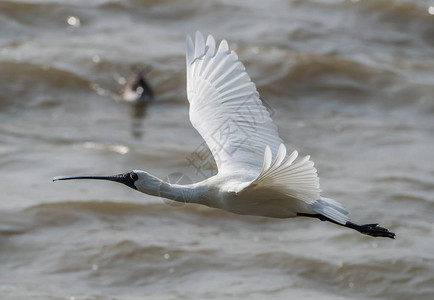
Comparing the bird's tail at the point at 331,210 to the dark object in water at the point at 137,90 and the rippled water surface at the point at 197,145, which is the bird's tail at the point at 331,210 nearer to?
the rippled water surface at the point at 197,145

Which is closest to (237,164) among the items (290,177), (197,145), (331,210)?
(331,210)

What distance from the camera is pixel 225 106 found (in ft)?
24.1

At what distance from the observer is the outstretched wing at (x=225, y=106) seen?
7129 mm

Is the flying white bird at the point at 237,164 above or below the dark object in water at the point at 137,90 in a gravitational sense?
below

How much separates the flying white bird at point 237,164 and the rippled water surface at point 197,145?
269cm

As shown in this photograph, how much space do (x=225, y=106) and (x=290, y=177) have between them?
191 centimetres

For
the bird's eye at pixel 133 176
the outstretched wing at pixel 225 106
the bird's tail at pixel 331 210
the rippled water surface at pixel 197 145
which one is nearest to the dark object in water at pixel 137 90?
the rippled water surface at pixel 197 145

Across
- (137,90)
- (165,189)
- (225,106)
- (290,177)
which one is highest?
(137,90)

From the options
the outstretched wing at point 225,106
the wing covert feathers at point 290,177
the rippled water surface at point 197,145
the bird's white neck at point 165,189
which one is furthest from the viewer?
the rippled water surface at point 197,145

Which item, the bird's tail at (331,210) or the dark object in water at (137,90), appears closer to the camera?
the bird's tail at (331,210)

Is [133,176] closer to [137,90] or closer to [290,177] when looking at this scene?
[290,177]

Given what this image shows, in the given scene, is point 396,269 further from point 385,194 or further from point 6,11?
point 6,11

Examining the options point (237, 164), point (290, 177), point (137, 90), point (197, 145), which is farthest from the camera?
point (137, 90)

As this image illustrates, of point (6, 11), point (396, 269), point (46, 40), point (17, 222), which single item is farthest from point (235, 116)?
point (6, 11)
